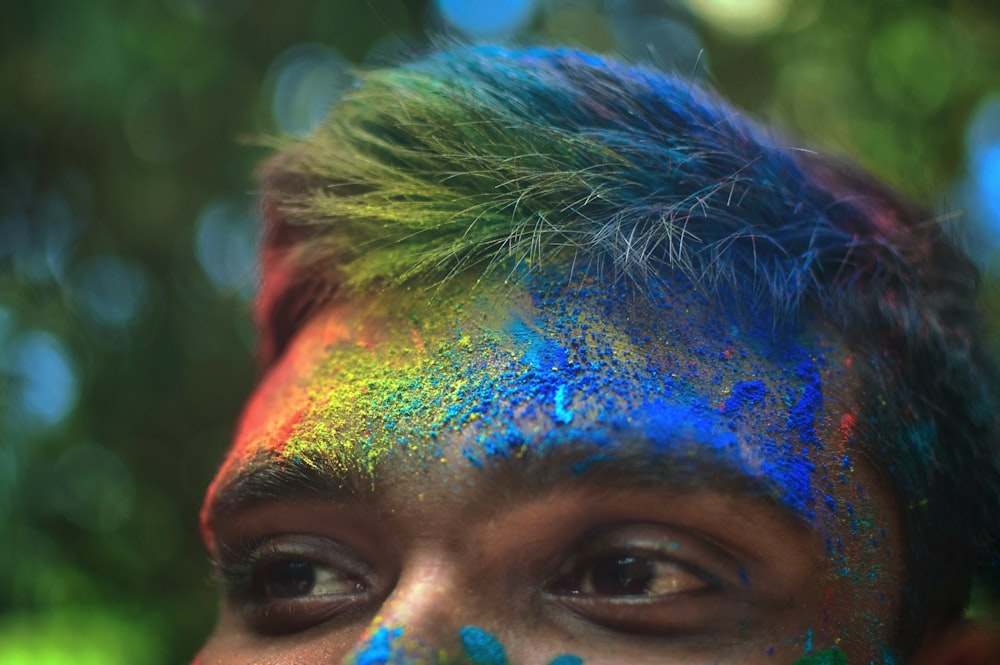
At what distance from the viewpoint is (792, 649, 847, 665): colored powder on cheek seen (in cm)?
124

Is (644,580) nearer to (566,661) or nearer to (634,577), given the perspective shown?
(634,577)

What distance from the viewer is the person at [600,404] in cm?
125

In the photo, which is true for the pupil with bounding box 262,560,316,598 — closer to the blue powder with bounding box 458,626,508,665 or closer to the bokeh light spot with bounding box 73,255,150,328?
the blue powder with bounding box 458,626,508,665

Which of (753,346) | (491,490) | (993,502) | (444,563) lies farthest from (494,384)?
(993,502)

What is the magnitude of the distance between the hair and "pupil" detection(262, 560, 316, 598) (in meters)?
0.50

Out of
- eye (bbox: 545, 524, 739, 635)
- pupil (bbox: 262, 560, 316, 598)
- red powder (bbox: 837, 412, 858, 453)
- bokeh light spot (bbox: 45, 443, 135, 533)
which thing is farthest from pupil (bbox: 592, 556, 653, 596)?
bokeh light spot (bbox: 45, 443, 135, 533)

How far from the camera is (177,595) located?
176 inches

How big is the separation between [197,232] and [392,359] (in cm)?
369

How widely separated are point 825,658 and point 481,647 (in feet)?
1.64

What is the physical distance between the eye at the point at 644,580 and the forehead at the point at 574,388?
13 cm

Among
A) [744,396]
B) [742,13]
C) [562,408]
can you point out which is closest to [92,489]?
[562,408]

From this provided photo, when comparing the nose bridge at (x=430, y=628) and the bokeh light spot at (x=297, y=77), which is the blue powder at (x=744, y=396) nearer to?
the nose bridge at (x=430, y=628)

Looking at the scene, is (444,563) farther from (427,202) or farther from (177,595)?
(177,595)

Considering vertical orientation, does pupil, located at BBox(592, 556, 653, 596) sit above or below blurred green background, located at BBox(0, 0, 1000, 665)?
below
